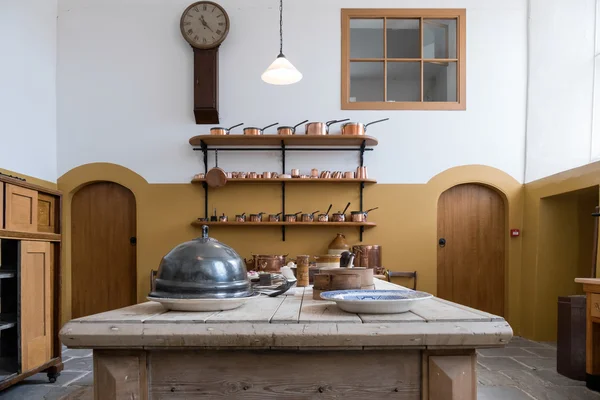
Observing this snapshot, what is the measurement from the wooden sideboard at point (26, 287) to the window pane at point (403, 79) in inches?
196

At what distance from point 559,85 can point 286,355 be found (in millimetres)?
5620

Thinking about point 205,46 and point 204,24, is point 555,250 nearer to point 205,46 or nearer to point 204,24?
point 205,46

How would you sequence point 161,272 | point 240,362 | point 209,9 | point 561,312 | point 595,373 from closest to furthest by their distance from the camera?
point 240,362, point 161,272, point 595,373, point 561,312, point 209,9

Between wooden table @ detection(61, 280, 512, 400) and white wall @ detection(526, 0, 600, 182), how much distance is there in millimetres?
5015


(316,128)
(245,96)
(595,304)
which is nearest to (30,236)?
(245,96)

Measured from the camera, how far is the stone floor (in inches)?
145

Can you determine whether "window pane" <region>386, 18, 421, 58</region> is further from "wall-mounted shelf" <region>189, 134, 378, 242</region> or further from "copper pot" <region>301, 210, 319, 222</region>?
"copper pot" <region>301, 210, 319, 222</region>

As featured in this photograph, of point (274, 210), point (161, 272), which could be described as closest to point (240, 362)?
point (161, 272)

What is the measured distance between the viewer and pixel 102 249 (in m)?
6.11

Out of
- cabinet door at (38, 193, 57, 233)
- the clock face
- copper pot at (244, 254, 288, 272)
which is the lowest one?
copper pot at (244, 254, 288, 272)

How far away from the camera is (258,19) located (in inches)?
237

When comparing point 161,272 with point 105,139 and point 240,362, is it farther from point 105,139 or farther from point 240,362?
point 105,139

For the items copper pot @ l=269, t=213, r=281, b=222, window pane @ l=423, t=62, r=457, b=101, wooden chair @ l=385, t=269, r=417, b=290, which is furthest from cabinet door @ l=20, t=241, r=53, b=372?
window pane @ l=423, t=62, r=457, b=101

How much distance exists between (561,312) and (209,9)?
16.6ft
